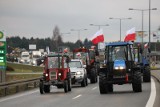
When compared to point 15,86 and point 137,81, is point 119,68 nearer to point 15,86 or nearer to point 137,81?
point 137,81

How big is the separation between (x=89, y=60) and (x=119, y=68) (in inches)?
655

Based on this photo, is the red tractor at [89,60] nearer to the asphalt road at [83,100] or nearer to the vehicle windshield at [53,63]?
the vehicle windshield at [53,63]

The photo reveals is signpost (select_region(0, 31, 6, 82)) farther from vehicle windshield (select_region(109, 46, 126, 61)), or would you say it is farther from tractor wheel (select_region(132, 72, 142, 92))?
tractor wheel (select_region(132, 72, 142, 92))

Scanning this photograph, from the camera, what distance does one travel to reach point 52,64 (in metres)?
32.4

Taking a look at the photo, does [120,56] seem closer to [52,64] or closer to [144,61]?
[52,64]

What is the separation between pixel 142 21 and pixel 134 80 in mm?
51211

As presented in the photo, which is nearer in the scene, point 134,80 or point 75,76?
point 134,80

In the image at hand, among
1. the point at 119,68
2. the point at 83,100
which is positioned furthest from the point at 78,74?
the point at 83,100

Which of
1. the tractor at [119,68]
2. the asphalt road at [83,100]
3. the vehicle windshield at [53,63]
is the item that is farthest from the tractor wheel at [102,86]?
the vehicle windshield at [53,63]

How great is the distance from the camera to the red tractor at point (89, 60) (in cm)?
4366

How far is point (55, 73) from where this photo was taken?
32000 mm

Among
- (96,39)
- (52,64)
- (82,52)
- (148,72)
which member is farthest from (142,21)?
(52,64)

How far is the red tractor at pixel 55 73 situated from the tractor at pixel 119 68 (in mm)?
3658

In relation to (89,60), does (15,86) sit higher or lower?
lower
